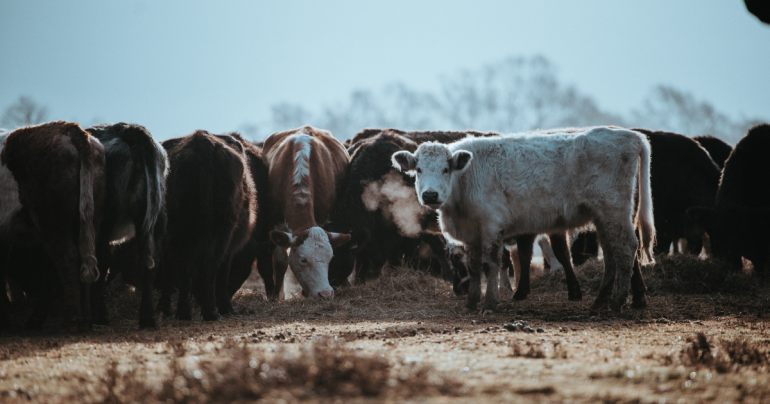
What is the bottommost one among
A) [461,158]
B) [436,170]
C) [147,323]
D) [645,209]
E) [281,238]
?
[147,323]

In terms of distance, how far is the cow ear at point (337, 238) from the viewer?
309 inches

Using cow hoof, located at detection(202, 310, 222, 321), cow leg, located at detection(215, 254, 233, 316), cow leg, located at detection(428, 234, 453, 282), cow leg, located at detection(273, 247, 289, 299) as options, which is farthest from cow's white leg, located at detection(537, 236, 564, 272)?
cow hoof, located at detection(202, 310, 222, 321)

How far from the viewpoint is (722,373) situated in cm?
280

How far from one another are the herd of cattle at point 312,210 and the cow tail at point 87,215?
14mm

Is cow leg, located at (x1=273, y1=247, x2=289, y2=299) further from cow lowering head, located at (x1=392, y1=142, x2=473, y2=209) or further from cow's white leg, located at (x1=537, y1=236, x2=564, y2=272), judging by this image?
cow's white leg, located at (x1=537, y1=236, x2=564, y2=272)

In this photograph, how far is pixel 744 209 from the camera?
27.6 ft

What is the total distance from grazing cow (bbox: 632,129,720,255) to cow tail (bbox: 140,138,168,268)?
815 centimetres

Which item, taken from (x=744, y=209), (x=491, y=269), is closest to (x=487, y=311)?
(x=491, y=269)

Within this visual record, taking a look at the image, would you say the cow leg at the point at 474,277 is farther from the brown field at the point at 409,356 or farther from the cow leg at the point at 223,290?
the cow leg at the point at 223,290

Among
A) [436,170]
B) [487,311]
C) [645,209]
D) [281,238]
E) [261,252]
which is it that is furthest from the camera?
[261,252]

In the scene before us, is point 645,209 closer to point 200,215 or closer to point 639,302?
point 639,302

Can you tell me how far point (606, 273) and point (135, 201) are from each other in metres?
4.78

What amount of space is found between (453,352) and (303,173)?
524cm

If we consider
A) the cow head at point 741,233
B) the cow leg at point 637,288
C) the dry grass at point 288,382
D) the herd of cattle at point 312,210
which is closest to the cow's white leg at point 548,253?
the herd of cattle at point 312,210
